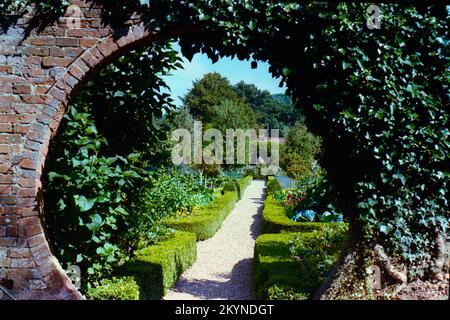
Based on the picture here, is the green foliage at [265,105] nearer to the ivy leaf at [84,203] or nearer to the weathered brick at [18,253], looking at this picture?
the ivy leaf at [84,203]

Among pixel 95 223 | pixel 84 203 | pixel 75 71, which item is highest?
pixel 75 71

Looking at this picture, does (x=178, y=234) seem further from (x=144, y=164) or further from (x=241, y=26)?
(x=241, y=26)

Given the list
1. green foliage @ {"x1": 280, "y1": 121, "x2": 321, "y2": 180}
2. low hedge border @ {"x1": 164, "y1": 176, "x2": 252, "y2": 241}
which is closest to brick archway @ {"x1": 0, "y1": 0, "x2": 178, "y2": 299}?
low hedge border @ {"x1": 164, "y1": 176, "x2": 252, "y2": 241}

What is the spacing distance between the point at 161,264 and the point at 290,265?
1820 millimetres

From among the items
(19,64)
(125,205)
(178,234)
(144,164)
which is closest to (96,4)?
(19,64)

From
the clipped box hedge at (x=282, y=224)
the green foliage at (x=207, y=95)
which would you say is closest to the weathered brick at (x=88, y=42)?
the clipped box hedge at (x=282, y=224)

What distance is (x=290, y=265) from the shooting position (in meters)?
5.18

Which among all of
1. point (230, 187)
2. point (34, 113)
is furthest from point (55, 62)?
point (230, 187)

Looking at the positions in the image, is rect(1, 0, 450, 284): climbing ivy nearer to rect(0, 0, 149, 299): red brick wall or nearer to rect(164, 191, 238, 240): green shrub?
rect(0, 0, 149, 299): red brick wall

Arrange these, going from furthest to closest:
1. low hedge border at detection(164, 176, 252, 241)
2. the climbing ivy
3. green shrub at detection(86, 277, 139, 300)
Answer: low hedge border at detection(164, 176, 252, 241) → green shrub at detection(86, 277, 139, 300) → the climbing ivy

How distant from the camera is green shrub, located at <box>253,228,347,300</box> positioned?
14.0ft

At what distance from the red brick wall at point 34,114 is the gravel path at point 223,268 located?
2.61 metres

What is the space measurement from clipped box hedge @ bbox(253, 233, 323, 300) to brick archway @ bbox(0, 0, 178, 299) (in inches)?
83.6

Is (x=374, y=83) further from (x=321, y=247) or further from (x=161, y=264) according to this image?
(x=161, y=264)
